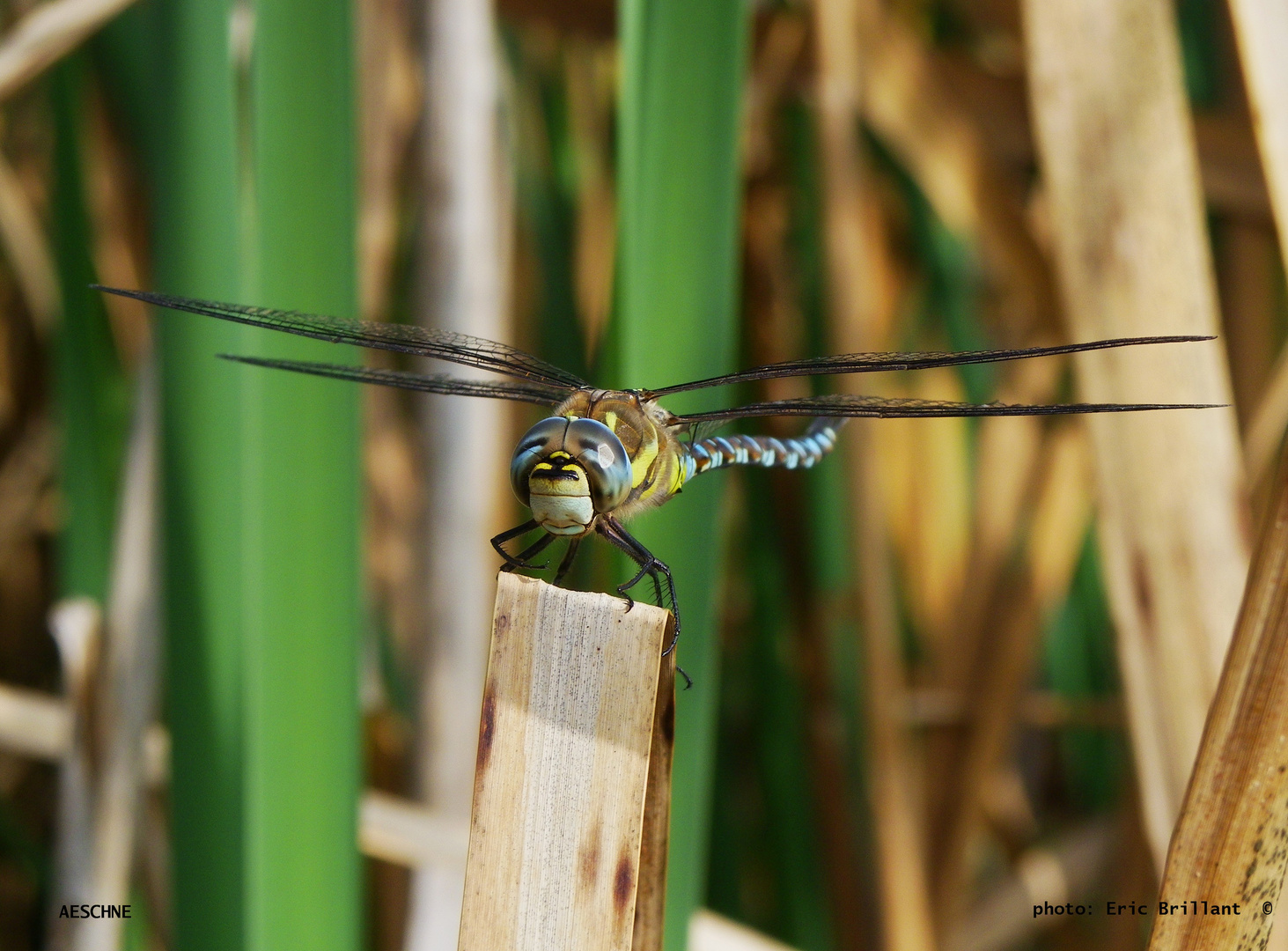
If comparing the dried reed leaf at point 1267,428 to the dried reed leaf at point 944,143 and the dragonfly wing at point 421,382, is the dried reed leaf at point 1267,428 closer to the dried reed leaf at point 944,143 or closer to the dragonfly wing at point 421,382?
the dried reed leaf at point 944,143

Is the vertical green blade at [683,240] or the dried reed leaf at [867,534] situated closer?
the vertical green blade at [683,240]

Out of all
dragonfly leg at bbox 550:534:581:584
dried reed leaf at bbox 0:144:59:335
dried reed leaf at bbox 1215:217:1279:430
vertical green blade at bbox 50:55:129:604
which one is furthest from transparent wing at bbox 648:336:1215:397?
dried reed leaf at bbox 0:144:59:335

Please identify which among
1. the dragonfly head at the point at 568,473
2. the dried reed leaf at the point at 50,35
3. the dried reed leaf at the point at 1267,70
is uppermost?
the dried reed leaf at the point at 50,35

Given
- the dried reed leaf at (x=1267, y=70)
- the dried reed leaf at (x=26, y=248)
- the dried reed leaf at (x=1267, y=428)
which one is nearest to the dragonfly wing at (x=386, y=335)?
the dried reed leaf at (x=1267, y=70)

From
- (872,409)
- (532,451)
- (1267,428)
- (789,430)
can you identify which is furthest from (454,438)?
(1267,428)

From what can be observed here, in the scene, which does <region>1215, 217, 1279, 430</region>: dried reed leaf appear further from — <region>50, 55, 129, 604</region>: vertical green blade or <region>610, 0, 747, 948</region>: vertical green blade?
<region>50, 55, 129, 604</region>: vertical green blade
